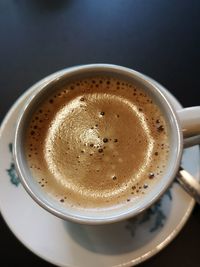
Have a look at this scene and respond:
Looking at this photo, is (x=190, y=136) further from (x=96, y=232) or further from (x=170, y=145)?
(x=96, y=232)

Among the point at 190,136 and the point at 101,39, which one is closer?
the point at 190,136

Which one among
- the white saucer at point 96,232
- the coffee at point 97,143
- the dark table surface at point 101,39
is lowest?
the white saucer at point 96,232

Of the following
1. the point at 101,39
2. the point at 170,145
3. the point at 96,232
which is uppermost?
the point at 101,39

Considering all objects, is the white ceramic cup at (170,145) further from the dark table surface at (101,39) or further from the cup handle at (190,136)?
the dark table surface at (101,39)

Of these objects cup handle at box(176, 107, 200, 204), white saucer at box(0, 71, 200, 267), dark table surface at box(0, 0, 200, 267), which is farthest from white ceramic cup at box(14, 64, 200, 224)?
dark table surface at box(0, 0, 200, 267)

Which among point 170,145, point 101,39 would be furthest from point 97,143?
point 101,39

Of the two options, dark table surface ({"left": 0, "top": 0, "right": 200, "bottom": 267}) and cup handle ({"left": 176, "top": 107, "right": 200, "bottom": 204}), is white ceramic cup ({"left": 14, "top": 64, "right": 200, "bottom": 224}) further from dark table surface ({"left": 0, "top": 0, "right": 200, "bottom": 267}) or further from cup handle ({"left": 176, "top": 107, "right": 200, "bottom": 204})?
dark table surface ({"left": 0, "top": 0, "right": 200, "bottom": 267})

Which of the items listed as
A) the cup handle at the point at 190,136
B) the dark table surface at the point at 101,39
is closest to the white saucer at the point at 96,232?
the cup handle at the point at 190,136
